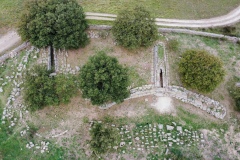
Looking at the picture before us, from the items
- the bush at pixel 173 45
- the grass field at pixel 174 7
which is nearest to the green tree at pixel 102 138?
the bush at pixel 173 45

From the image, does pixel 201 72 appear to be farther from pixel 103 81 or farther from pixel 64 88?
pixel 64 88

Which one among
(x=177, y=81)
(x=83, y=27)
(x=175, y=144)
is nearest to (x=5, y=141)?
(x=83, y=27)

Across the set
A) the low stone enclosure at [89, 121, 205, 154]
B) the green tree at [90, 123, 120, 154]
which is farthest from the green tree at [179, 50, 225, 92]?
the green tree at [90, 123, 120, 154]

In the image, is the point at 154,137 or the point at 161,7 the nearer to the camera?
the point at 154,137

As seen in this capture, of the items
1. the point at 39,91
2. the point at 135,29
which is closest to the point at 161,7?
the point at 135,29

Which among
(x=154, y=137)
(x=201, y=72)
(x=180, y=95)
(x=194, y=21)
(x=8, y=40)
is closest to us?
(x=154, y=137)

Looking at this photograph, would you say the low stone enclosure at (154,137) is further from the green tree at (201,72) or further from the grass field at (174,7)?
the grass field at (174,7)
